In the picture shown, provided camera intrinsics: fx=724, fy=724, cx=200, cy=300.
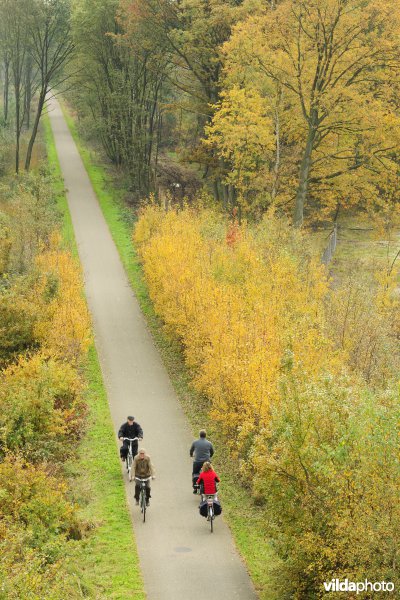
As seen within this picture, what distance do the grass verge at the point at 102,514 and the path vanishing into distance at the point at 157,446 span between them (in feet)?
0.82

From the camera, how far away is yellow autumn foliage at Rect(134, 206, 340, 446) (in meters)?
17.1

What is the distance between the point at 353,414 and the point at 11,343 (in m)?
13.9

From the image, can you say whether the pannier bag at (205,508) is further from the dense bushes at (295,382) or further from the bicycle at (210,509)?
the dense bushes at (295,382)

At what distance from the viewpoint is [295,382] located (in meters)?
13.2

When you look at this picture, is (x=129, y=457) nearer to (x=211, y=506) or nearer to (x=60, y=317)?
(x=211, y=506)

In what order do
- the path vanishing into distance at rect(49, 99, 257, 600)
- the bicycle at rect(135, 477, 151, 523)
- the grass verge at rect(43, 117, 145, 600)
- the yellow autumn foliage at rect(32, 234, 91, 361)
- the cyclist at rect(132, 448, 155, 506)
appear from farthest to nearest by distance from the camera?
the yellow autumn foliage at rect(32, 234, 91, 361)
the cyclist at rect(132, 448, 155, 506)
the bicycle at rect(135, 477, 151, 523)
the path vanishing into distance at rect(49, 99, 257, 600)
the grass verge at rect(43, 117, 145, 600)

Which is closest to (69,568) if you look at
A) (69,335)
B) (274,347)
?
(274,347)

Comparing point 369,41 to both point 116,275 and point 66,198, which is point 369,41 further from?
point 66,198

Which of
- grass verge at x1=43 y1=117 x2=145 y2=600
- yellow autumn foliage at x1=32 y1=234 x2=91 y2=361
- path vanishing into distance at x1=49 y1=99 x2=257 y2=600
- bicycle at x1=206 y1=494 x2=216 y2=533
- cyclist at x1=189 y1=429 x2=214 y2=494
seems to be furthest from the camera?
yellow autumn foliage at x1=32 y1=234 x2=91 y2=361

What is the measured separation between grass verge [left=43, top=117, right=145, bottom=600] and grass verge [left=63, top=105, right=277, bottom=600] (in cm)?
231

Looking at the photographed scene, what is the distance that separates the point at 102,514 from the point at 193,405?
22.5 feet

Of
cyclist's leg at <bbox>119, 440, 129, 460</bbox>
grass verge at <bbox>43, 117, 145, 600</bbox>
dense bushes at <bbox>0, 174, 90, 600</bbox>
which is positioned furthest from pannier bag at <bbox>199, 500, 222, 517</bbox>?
cyclist's leg at <bbox>119, 440, 129, 460</bbox>

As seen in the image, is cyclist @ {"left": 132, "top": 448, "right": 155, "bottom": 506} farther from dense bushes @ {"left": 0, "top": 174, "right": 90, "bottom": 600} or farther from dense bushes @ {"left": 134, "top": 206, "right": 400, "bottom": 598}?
dense bushes @ {"left": 134, "top": 206, "right": 400, "bottom": 598}

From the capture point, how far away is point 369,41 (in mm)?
34156
